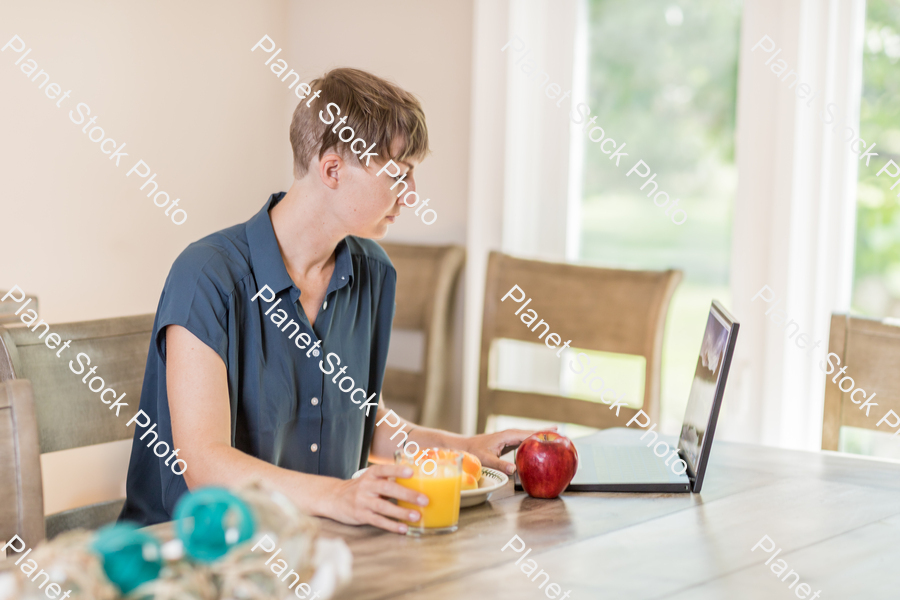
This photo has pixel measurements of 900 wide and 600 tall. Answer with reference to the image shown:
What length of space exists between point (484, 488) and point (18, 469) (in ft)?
1.83

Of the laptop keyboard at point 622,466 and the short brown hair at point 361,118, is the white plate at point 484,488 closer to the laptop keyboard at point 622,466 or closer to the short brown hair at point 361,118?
the laptop keyboard at point 622,466

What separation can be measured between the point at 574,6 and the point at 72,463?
1800 mm

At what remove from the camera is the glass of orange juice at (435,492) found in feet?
3.19

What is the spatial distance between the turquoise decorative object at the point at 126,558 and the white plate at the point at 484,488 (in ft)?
1.48

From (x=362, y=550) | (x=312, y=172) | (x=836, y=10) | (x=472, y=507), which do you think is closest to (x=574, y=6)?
(x=836, y=10)

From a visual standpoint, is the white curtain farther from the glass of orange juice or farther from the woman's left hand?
the glass of orange juice

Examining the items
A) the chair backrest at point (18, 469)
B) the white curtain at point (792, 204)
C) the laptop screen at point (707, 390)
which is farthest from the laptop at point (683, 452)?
the white curtain at point (792, 204)

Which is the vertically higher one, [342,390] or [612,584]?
[342,390]

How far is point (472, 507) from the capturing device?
1.09 m

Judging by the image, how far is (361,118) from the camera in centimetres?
128

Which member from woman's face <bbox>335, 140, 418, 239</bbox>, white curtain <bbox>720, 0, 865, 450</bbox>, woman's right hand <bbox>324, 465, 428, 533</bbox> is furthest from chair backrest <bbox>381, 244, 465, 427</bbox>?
woman's right hand <bbox>324, 465, 428, 533</bbox>

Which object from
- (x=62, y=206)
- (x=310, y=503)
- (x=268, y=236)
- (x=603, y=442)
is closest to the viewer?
(x=310, y=503)

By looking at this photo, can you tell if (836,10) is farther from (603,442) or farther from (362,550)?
(362,550)

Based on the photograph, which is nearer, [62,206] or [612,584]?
[612,584]
